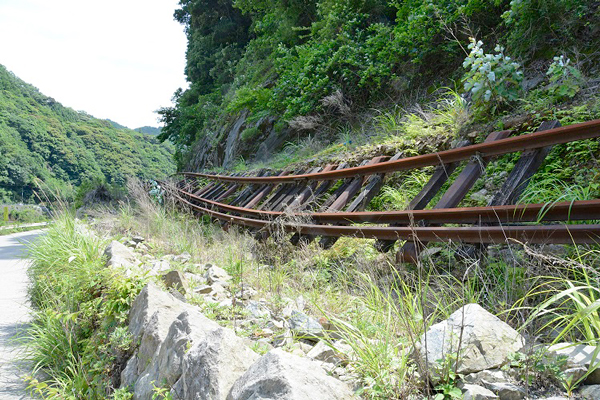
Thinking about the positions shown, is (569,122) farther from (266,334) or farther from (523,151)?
(266,334)

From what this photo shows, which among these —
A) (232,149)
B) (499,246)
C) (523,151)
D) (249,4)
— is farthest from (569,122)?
(249,4)

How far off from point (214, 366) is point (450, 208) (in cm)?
230

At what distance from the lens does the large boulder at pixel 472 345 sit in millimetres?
1533

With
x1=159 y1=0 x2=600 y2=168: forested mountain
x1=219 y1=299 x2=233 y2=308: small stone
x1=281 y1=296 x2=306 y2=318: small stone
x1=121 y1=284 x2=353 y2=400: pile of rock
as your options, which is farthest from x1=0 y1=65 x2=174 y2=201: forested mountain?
x1=281 y1=296 x2=306 y2=318: small stone

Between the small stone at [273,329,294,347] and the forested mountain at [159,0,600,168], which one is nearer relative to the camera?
the small stone at [273,329,294,347]

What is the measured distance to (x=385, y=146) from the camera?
5277mm

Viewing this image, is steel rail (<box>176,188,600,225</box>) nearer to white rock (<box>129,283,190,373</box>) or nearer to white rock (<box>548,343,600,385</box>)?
white rock (<box>548,343,600,385</box>)

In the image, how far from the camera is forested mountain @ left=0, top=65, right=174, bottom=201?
52.3 m

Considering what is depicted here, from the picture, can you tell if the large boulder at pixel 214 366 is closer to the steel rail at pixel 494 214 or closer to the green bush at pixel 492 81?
the steel rail at pixel 494 214

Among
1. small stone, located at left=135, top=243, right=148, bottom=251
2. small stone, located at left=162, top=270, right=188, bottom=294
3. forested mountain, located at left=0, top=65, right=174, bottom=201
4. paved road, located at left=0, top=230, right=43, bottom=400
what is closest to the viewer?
paved road, located at left=0, top=230, right=43, bottom=400

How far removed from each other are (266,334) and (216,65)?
24922 mm

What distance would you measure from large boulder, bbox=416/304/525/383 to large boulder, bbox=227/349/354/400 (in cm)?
37

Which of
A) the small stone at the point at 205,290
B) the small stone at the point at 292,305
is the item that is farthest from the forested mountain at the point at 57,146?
the small stone at the point at 292,305

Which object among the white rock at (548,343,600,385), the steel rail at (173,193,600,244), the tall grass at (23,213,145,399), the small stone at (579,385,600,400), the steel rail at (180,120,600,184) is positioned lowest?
the tall grass at (23,213,145,399)
